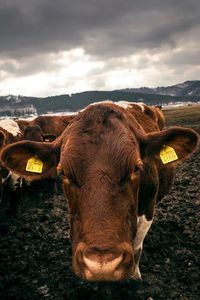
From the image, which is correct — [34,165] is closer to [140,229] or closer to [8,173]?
[140,229]

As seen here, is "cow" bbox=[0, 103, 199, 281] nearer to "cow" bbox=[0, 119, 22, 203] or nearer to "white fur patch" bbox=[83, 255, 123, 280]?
"white fur patch" bbox=[83, 255, 123, 280]

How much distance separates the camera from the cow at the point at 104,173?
3.37 metres

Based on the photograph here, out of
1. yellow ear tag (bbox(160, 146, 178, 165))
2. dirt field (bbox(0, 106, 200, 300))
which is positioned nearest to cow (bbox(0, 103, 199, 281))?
yellow ear tag (bbox(160, 146, 178, 165))

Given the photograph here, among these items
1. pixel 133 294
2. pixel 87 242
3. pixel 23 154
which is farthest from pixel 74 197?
pixel 133 294

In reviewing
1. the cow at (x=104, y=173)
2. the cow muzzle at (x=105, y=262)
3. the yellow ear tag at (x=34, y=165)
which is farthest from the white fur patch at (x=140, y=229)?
the cow muzzle at (x=105, y=262)

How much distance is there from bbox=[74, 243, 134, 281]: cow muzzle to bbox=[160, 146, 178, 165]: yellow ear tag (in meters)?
1.71

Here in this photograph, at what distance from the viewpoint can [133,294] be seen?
5.50 m

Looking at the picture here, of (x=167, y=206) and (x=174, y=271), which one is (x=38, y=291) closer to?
(x=174, y=271)

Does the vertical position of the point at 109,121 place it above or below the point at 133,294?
above

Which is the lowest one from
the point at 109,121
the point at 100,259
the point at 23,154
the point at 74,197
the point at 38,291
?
the point at 38,291

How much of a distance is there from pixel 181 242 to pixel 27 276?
3094 millimetres

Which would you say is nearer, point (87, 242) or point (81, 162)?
point (87, 242)

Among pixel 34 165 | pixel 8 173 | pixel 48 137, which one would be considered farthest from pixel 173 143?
pixel 48 137

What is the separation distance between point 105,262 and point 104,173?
36.0 inches
